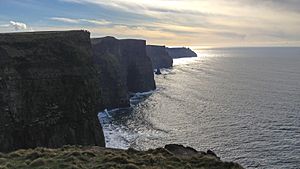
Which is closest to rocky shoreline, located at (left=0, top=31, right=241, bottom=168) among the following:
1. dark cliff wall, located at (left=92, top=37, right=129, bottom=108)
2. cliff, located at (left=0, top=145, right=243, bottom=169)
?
cliff, located at (left=0, top=145, right=243, bottom=169)

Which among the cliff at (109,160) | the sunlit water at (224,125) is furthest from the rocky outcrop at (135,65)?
the cliff at (109,160)

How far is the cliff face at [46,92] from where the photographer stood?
195ft

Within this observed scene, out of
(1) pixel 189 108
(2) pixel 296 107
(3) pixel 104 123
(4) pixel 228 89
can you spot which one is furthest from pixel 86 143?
(4) pixel 228 89

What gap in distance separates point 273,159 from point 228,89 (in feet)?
296

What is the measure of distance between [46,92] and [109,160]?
38948 millimetres

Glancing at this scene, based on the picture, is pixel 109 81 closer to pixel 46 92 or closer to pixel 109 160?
pixel 46 92

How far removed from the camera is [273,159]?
61.1 meters

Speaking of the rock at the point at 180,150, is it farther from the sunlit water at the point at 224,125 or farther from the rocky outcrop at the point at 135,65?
the rocky outcrop at the point at 135,65

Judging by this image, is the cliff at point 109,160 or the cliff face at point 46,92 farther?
the cliff face at point 46,92

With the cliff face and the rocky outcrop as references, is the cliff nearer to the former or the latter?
the cliff face

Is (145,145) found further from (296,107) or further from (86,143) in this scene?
(296,107)

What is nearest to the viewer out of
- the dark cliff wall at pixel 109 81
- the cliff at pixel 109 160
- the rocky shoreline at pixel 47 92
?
the cliff at pixel 109 160

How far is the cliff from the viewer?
1072 inches

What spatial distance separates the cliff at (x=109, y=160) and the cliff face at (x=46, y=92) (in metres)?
29.6
